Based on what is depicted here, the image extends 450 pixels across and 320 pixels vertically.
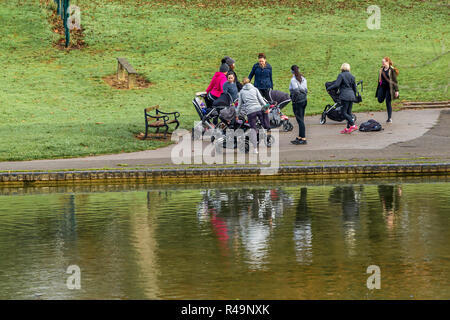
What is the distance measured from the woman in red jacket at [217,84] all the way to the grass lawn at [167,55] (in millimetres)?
2084

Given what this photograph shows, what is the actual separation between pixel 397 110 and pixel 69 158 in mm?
14292

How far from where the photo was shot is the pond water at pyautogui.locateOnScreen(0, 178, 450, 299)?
837 centimetres

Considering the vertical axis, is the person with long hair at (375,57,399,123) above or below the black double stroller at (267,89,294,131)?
above

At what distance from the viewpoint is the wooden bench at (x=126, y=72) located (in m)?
37.7

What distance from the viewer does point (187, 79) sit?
130 ft

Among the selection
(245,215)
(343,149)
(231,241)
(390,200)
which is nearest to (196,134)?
(343,149)

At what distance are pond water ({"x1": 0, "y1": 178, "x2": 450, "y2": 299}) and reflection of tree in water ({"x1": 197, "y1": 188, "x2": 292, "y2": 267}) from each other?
0.06ft

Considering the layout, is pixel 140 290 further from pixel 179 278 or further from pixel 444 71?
pixel 444 71

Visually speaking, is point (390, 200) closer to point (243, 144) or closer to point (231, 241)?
point (231, 241)

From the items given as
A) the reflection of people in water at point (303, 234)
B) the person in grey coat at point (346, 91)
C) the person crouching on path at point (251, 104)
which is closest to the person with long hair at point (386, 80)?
the person in grey coat at point (346, 91)

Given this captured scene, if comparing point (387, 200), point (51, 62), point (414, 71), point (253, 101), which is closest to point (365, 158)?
point (253, 101)

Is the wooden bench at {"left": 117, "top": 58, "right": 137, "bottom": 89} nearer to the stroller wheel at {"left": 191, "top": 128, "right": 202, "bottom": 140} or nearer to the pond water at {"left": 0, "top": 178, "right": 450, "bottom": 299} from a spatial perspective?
the stroller wheel at {"left": 191, "top": 128, "right": 202, "bottom": 140}

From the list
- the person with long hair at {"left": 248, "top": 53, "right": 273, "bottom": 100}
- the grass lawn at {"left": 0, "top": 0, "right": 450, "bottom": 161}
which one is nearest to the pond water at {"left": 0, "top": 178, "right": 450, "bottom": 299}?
the person with long hair at {"left": 248, "top": 53, "right": 273, "bottom": 100}

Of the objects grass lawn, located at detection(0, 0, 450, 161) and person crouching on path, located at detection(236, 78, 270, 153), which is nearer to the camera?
person crouching on path, located at detection(236, 78, 270, 153)
